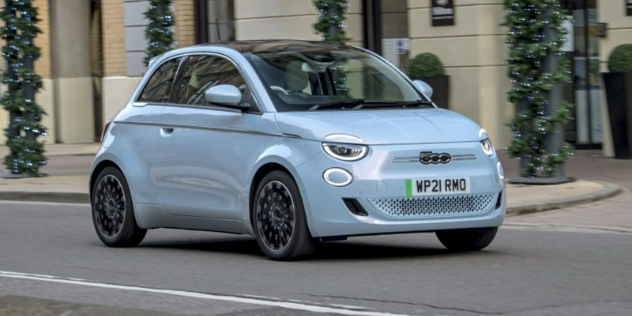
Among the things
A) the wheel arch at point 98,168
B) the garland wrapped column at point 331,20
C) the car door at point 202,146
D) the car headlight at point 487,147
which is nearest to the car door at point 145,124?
the car door at point 202,146

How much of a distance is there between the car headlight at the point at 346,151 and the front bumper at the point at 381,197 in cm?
3

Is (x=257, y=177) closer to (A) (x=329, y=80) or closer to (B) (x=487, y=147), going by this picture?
(A) (x=329, y=80)

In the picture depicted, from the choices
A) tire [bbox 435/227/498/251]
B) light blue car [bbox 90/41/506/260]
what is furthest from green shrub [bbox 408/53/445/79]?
tire [bbox 435/227/498/251]

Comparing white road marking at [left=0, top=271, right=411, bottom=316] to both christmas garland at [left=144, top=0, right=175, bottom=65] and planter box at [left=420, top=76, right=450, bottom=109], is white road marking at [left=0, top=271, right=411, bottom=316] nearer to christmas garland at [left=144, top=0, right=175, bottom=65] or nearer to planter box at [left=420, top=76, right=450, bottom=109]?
christmas garland at [left=144, top=0, right=175, bottom=65]

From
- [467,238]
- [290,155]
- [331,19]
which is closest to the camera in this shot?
[290,155]

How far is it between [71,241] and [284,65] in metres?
3.03

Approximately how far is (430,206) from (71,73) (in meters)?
20.9

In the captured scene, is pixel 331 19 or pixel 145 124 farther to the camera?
pixel 331 19

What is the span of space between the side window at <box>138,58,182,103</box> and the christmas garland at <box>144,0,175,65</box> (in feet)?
26.6

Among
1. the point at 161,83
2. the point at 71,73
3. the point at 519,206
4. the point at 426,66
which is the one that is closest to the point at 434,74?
the point at 426,66

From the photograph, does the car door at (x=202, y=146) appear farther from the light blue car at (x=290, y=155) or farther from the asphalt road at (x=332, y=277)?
the asphalt road at (x=332, y=277)

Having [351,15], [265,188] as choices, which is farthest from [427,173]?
[351,15]

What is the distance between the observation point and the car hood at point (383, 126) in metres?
9.46

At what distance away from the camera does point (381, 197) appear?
938 centimetres
